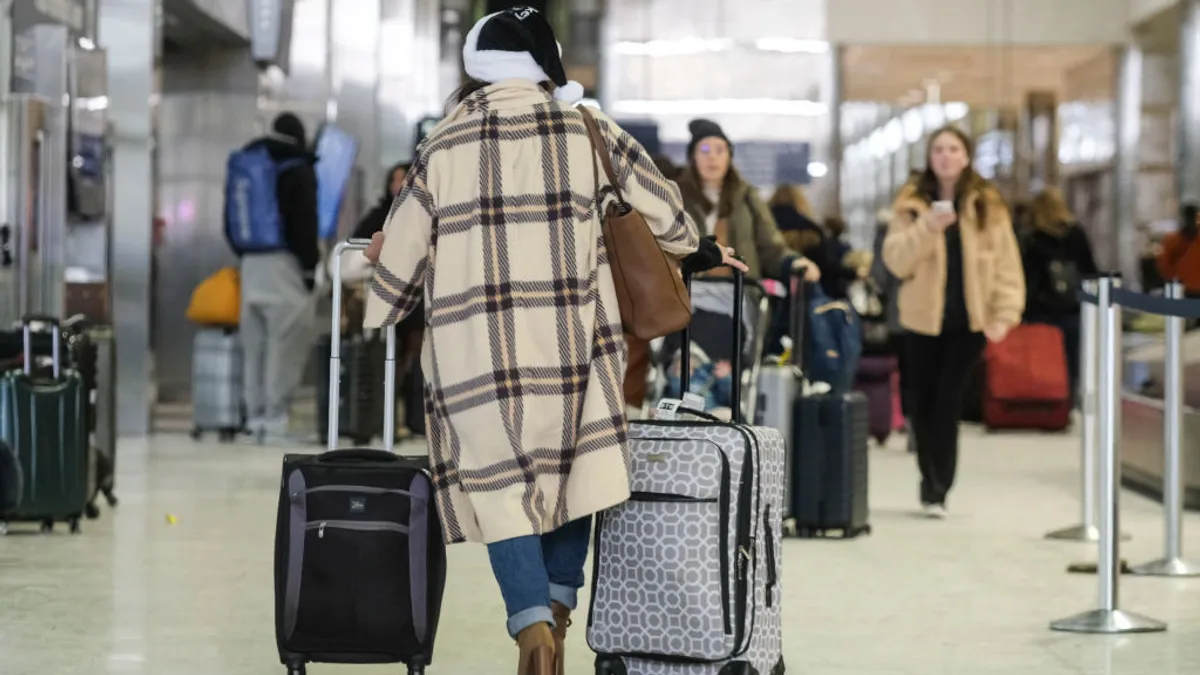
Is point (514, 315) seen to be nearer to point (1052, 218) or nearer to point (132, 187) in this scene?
point (132, 187)

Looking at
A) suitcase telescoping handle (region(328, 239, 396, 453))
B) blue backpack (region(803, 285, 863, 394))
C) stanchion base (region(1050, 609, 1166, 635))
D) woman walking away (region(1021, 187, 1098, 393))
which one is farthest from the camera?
woman walking away (region(1021, 187, 1098, 393))

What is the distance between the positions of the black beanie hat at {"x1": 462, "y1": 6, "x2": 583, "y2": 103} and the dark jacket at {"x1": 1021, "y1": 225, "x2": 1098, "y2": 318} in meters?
11.4

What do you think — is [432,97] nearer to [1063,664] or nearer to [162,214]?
[162,214]

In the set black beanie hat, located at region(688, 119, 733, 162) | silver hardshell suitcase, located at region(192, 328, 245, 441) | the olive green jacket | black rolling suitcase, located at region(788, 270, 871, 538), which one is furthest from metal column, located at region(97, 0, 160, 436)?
black beanie hat, located at region(688, 119, 733, 162)

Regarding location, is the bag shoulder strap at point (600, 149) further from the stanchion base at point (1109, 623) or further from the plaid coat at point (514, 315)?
the stanchion base at point (1109, 623)

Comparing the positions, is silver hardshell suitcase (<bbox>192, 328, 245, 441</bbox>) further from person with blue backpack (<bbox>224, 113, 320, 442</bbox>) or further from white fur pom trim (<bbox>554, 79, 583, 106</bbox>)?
white fur pom trim (<bbox>554, 79, 583, 106</bbox>)

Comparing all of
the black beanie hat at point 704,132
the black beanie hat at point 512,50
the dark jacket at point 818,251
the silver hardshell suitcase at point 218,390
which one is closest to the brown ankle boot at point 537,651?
the black beanie hat at point 512,50

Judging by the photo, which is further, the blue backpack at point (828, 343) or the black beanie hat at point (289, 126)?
the black beanie hat at point (289, 126)

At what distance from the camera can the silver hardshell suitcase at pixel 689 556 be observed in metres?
4.13

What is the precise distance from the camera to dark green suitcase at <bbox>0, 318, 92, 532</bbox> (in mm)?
7230

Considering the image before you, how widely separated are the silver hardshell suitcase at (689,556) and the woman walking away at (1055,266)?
11.3 metres

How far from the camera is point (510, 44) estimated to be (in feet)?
13.8

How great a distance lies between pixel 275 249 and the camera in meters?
12.3

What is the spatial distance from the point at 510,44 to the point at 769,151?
15464 millimetres
